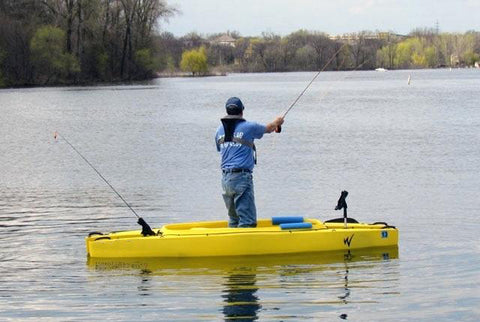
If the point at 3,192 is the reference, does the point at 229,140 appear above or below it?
above

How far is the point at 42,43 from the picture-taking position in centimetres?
9294

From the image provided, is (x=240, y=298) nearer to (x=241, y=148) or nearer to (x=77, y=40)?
(x=241, y=148)

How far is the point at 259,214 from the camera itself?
1675cm

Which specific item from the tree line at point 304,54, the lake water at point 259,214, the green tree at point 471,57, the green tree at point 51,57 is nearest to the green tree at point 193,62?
the tree line at point 304,54

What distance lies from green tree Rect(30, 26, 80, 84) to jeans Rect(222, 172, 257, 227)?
82.9 metres

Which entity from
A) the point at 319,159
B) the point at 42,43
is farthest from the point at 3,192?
the point at 42,43

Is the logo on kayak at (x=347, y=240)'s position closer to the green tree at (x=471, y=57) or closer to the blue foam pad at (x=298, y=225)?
the blue foam pad at (x=298, y=225)

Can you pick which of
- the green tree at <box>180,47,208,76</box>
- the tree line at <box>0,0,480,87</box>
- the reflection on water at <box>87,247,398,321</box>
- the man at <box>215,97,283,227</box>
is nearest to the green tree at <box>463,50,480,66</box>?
the green tree at <box>180,47,208,76</box>

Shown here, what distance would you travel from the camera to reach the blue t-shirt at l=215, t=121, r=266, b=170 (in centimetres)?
1239

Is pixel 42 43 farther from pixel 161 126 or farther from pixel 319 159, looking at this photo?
pixel 319 159

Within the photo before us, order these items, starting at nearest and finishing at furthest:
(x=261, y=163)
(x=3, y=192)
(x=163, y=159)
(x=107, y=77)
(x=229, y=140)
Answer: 1. (x=229, y=140)
2. (x=3, y=192)
3. (x=261, y=163)
4. (x=163, y=159)
5. (x=107, y=77)

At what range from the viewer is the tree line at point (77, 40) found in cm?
9356

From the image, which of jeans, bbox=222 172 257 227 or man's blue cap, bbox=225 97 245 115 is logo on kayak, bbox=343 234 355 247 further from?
man's blue cap, bbox=225 97 245 115

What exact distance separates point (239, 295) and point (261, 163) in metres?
14.4
